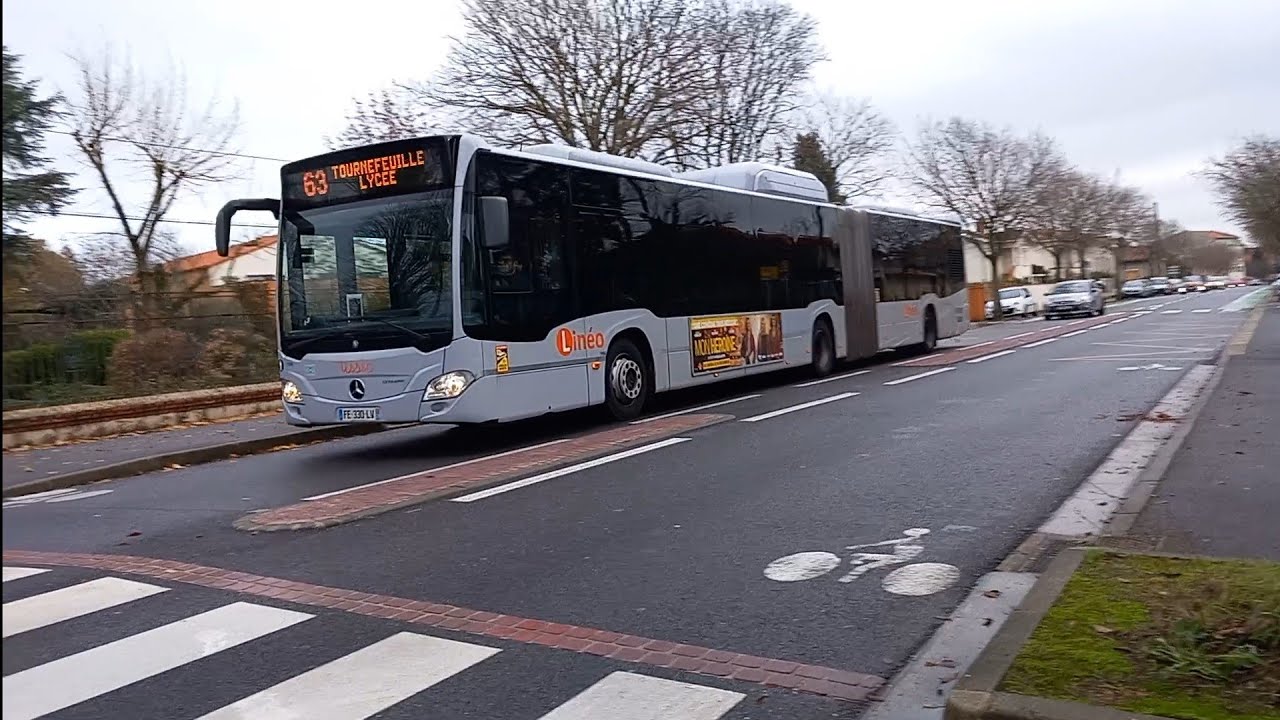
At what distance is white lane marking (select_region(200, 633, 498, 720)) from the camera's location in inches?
173

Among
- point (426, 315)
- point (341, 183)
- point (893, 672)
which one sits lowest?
point (893, 672)

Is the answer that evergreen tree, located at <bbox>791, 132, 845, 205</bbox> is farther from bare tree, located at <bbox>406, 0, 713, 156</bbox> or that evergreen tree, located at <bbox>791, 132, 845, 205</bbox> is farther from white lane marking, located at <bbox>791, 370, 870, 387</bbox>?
white lane marking, located at <bbox>791, 370, 870, 387</bbox>

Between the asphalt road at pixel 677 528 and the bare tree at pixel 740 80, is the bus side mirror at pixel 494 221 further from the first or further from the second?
the bare tree at pixel 740 80

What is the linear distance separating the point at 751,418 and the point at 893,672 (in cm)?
907

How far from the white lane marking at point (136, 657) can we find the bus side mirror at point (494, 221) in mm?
5899

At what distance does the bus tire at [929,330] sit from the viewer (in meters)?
25.4

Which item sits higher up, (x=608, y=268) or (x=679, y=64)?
(x=679, y=64)

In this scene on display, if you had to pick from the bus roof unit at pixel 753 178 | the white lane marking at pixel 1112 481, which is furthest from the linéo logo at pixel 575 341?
the white lane marking at pixel 1112 481

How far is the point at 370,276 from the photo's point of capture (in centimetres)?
1164

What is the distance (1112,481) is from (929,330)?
1732 centimetres

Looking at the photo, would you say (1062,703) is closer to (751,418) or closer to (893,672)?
(893,672)

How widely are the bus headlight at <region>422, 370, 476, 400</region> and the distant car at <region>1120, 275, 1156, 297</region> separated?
263ft

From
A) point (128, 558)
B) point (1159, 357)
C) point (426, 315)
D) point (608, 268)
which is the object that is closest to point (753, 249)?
point (608, 268)

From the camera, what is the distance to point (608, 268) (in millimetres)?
13734
